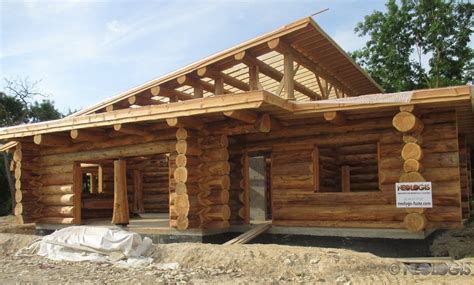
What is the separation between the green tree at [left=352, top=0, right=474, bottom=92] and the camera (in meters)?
25.2

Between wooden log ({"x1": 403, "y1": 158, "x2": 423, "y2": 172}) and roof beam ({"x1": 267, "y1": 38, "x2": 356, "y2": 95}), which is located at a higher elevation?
roof beam ({"x1": 267, "y1": 38, "x2": 356, "y2": 95})

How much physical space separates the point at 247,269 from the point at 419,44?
2275 centimetres

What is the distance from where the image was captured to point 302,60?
12.1 metres

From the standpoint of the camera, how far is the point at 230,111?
879cm

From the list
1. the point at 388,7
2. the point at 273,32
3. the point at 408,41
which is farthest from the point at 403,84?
the point at 273,32

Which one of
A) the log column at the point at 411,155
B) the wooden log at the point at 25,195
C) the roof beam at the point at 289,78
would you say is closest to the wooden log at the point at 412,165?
the log column at the point at 411,155

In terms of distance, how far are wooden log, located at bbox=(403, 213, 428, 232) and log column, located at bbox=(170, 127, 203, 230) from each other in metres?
4.31

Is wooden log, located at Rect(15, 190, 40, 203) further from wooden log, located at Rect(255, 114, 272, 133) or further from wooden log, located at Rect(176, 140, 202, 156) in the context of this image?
wooden log, located at Rect(255, 114, 272, 133)

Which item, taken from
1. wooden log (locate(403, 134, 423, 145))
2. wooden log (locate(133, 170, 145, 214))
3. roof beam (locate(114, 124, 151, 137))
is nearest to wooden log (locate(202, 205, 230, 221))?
roof beam (locate(114, 124, 151, 137))

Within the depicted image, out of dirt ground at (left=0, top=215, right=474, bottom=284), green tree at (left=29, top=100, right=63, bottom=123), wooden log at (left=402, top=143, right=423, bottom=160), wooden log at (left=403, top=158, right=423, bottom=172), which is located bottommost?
dirt ground at (left=0, top=215, right=474, bottom=284)

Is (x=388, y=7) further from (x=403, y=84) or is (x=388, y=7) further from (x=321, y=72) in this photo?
(x=321, y=72)

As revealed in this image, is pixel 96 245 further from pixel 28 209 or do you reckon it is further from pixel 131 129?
pixel 28 209

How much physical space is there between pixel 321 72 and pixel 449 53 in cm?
1544

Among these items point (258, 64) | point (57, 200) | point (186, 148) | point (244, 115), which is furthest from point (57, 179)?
point (244, 115)
